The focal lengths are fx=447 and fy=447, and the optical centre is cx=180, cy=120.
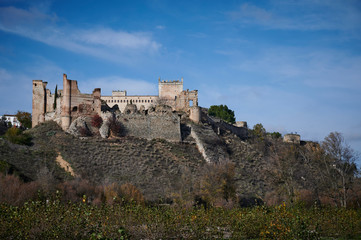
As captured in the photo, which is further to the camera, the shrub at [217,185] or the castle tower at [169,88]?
the castle tower at [169,88]

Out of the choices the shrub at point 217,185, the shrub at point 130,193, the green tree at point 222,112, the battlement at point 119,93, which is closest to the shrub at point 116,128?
the shrub at point 217,185

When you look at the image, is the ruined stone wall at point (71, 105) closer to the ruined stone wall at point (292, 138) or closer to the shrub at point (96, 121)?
the shrub at point (96, 121)

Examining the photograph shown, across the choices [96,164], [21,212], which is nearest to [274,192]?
[96,164]

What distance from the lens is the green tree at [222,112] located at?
250 feet

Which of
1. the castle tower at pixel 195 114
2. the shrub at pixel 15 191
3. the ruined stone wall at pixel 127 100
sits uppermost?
the ruined stone wall at pixel 127 100

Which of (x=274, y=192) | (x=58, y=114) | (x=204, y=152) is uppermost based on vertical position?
(x=58, y=114)

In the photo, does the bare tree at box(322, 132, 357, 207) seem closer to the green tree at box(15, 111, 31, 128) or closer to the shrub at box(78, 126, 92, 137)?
the shrub at box(78, 126, 92, 137)

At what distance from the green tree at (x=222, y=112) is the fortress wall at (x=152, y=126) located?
86.3 feet

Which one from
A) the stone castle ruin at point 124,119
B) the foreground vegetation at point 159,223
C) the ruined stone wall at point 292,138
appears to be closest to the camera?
the foreground vegetation at point 159,223

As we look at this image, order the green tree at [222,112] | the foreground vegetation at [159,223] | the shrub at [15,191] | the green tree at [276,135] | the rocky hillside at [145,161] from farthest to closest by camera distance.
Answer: the green tree at [222,112]
the green tree at [276,135]
the rocky hillside at [145,161]
the shrub at [15,191]
the foreground vegetation at [159,223]

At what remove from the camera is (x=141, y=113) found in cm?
5091

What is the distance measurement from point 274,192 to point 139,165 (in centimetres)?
1281

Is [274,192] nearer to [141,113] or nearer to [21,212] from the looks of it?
[141,113]

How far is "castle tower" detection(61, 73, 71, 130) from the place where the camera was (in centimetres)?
4769
